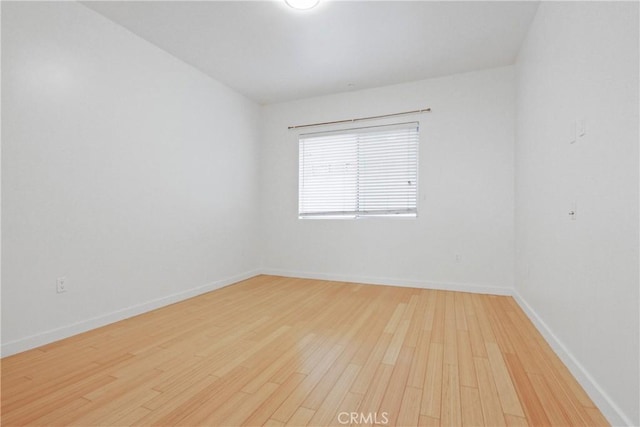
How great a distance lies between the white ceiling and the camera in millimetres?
2588

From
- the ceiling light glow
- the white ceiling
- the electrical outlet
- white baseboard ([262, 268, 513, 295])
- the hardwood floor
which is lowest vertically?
the hardwood floor

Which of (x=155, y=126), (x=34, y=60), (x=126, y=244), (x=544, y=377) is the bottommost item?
(x=544, y=377)

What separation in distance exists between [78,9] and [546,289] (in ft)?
14.0

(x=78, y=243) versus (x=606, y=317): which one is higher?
(x=78, y=243)

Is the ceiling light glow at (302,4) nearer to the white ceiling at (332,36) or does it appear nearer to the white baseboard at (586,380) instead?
the white ceiling at (332,36)

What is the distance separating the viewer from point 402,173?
4129 millimetres

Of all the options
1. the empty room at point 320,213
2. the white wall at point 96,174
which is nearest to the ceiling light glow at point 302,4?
the empty room at point 320,213

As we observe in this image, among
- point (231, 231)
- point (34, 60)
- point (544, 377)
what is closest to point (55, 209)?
point (34, 60)

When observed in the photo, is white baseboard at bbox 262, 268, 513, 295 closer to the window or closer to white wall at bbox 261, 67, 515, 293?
white wall at bbox 261, 67, 515, 293

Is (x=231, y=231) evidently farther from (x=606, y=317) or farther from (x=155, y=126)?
(x=606, y=317)

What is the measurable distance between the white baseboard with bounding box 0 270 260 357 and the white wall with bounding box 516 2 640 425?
3382 millimetres

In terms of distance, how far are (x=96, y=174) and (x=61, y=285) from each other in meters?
0.92

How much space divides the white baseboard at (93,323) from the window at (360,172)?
1.91 metres

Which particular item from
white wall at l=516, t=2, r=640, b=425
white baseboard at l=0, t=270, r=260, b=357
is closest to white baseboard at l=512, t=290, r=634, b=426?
white wall at l=516, t=2, r=640, b=425
